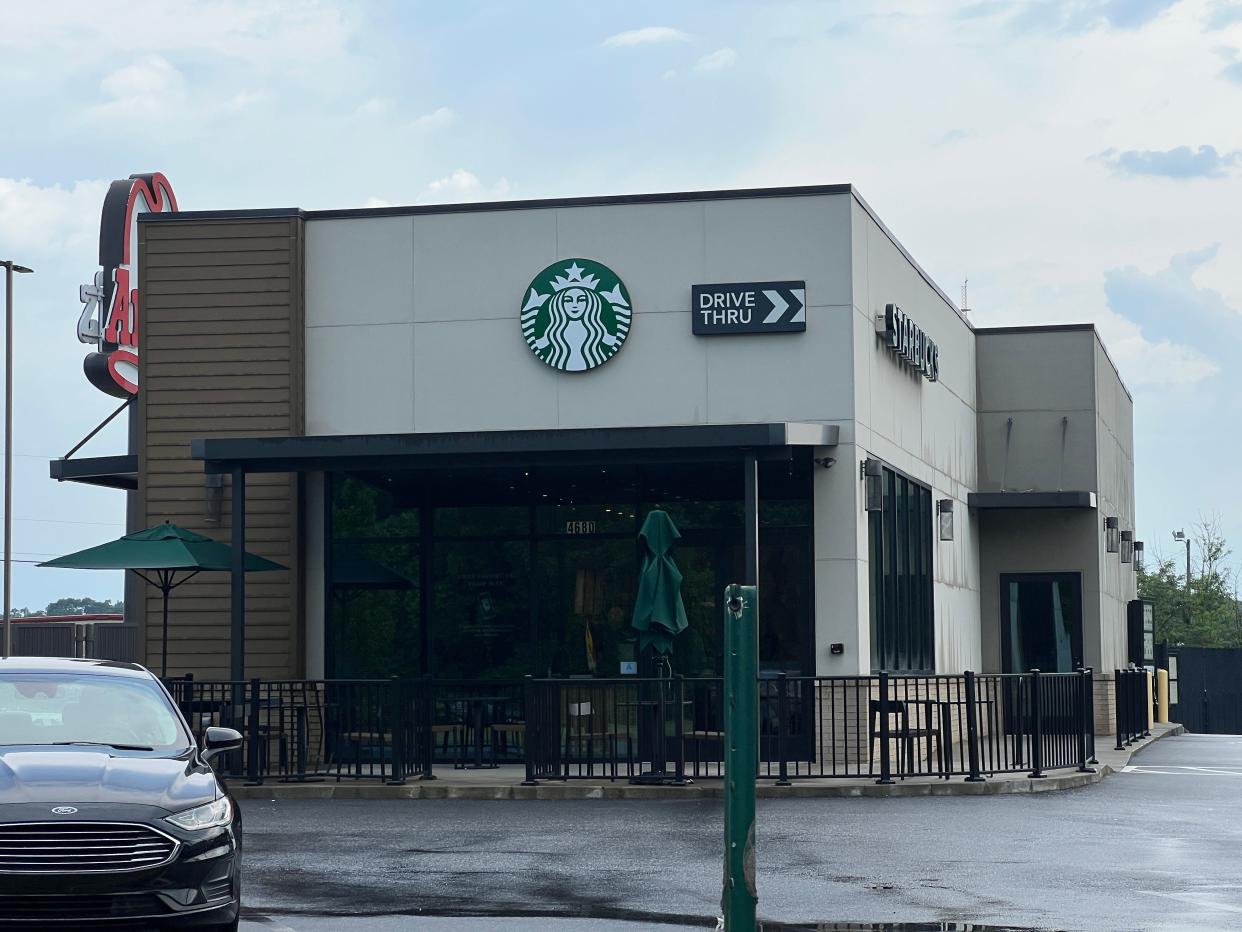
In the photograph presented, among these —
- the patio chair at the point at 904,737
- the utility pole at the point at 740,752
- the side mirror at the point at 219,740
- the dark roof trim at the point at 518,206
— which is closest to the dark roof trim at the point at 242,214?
the dark roof trim at the point at 518,206

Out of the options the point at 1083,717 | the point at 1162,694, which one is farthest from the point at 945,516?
the point at 1162,694

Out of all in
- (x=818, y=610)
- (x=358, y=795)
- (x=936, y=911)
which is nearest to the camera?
(x=936, y=911)

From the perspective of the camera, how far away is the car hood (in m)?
8.91

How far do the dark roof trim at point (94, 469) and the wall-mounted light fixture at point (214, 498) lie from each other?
1766 mm

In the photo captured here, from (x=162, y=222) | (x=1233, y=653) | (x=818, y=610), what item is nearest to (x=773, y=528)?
(x=818, y=610)

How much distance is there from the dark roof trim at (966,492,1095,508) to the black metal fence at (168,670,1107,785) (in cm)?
1156

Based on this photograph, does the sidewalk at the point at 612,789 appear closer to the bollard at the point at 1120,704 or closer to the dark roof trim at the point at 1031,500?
the bollard at the point at 1120,704

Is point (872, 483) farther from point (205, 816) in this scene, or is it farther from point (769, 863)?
point (205, 816)

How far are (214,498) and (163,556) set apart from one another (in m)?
2.68

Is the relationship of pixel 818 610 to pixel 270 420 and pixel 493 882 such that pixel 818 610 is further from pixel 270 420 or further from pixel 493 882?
pixel 493 882

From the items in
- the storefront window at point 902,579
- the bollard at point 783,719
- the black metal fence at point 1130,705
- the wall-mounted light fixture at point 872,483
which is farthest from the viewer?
the black metal fence at point 1130,705

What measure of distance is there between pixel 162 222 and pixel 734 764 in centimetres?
1861

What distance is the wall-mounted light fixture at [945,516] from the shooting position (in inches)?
1126

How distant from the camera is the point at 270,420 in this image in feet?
75.5
